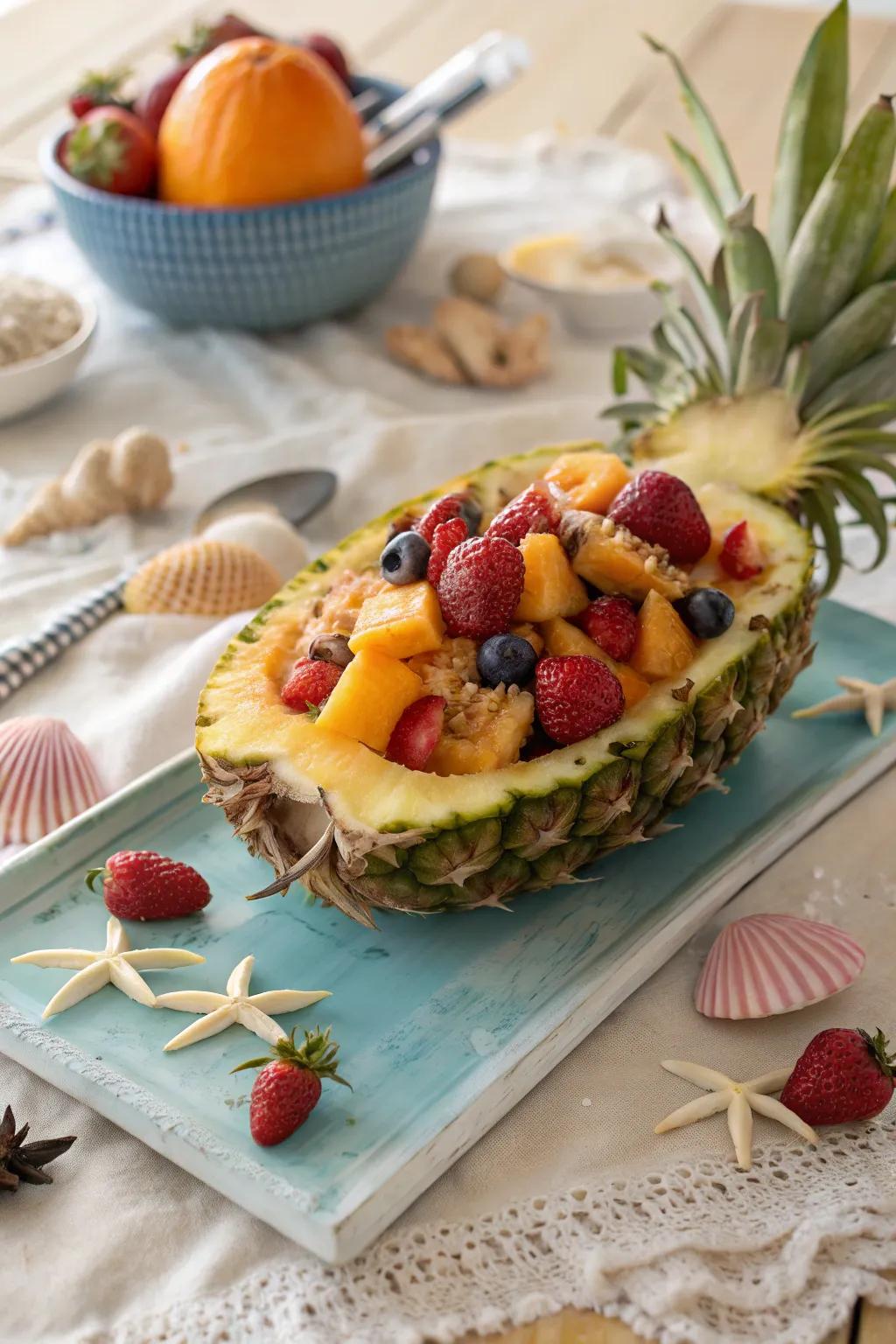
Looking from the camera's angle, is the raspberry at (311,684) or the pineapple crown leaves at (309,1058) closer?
the pineapple crown leaves at (309,1058)

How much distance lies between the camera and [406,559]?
61.9 inches

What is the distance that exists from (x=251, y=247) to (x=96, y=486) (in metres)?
0.63

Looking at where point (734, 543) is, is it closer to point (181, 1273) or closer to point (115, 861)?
point (115, 861)

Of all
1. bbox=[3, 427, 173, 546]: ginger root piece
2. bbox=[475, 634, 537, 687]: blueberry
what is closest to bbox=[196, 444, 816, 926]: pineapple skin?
bbox=[475, 634, 537, 687]: blueberry

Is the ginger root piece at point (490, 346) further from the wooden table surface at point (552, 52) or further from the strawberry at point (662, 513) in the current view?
the strawberry at point (662, 513)

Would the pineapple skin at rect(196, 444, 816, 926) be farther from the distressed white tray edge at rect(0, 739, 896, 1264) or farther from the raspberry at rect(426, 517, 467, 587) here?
the raspberry at rect(426, 517, 467, 587)

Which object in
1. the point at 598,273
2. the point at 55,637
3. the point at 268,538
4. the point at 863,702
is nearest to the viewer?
the point at 863,702

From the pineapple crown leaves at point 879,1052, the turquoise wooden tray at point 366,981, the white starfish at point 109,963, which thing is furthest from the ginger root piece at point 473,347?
the pineapple crown leaves at point 879,1052

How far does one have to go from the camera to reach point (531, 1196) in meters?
1.31

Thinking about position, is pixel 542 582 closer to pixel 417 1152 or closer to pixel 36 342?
pixel 417 1152

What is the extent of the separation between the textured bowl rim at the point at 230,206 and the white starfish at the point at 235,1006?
5.55 ft

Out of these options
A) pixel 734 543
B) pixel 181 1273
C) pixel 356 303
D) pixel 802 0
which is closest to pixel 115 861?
pixel 181 1273

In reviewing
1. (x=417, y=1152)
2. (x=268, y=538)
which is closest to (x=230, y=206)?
(x=268, y=538)

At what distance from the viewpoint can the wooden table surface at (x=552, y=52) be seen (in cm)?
388
